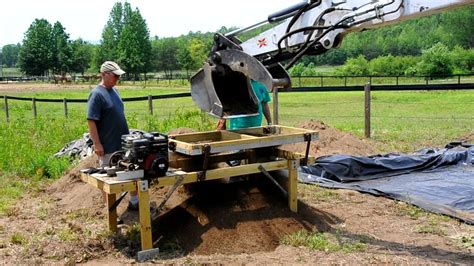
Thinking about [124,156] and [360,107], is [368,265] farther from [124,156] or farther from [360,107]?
[360,107]

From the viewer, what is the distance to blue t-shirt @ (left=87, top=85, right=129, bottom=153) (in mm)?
6246

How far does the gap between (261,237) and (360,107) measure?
728 inches

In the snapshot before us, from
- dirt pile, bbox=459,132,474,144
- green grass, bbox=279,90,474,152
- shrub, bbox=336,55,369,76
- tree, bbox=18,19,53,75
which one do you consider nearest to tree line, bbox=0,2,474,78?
tree, bbox=18,19,53,75

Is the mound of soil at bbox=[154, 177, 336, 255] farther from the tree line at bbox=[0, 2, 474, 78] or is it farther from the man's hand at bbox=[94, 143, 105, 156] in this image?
the tree line at bbox=[0, 2, 474, 78]

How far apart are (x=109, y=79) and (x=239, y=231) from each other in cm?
221

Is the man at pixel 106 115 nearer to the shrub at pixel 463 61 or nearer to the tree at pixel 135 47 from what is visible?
the shrub at pixel 463 61

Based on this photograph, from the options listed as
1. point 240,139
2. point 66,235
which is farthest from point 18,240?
point 240,139

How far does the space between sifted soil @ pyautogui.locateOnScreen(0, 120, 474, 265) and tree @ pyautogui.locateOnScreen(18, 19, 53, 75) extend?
290ft

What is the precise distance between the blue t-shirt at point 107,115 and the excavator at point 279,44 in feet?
2.90

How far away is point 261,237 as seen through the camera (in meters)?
5.70

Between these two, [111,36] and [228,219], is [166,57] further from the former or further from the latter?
[228,219]

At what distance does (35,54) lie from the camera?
90.1 m

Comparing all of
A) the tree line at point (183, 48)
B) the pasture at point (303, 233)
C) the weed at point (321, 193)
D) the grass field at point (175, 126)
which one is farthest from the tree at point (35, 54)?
the weed at point (321, 193)

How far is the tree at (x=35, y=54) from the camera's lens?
89688 mm
